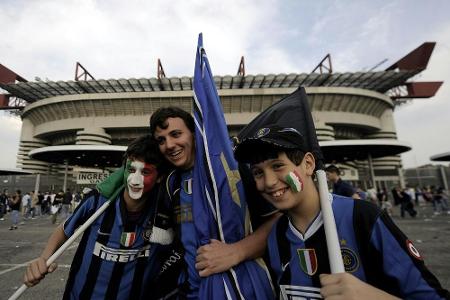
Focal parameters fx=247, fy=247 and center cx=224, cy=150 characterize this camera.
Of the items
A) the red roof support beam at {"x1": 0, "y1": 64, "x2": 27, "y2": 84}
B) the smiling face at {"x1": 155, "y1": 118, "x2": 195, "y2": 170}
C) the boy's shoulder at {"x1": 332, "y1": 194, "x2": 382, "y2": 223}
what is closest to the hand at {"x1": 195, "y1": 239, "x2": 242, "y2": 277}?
the boy's shoulder at {"x1": 332, "y1": 194, "x2": 382, "y2": 223}

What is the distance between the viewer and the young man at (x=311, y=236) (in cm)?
101

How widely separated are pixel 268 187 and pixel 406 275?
2.14ft

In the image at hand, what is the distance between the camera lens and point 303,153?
1300 mm

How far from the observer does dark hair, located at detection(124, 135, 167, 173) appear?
1.95 meters

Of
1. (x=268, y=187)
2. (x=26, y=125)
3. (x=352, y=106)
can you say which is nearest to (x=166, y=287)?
(x=268, y=187)

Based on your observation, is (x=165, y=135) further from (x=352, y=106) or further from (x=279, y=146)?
(x=352, y=106)

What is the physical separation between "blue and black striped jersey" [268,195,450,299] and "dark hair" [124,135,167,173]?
1057mm

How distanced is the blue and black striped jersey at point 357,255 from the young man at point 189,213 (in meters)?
0.12

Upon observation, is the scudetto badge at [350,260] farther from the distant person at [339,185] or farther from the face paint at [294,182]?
the distant person at [339,185]

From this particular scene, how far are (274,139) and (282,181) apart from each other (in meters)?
0.22

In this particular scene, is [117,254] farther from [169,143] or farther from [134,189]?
[169,143]

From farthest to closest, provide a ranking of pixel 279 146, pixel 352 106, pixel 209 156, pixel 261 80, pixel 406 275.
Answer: pixel 352 106, pixel 261 80, pixel 209 156, pixel 279 146, pixel 406 275

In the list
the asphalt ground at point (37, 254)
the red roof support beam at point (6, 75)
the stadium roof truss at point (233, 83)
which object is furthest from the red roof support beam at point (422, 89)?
the red roof support beam at point (6, 75)

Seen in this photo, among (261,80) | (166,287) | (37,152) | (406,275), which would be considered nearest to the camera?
(406,275)
